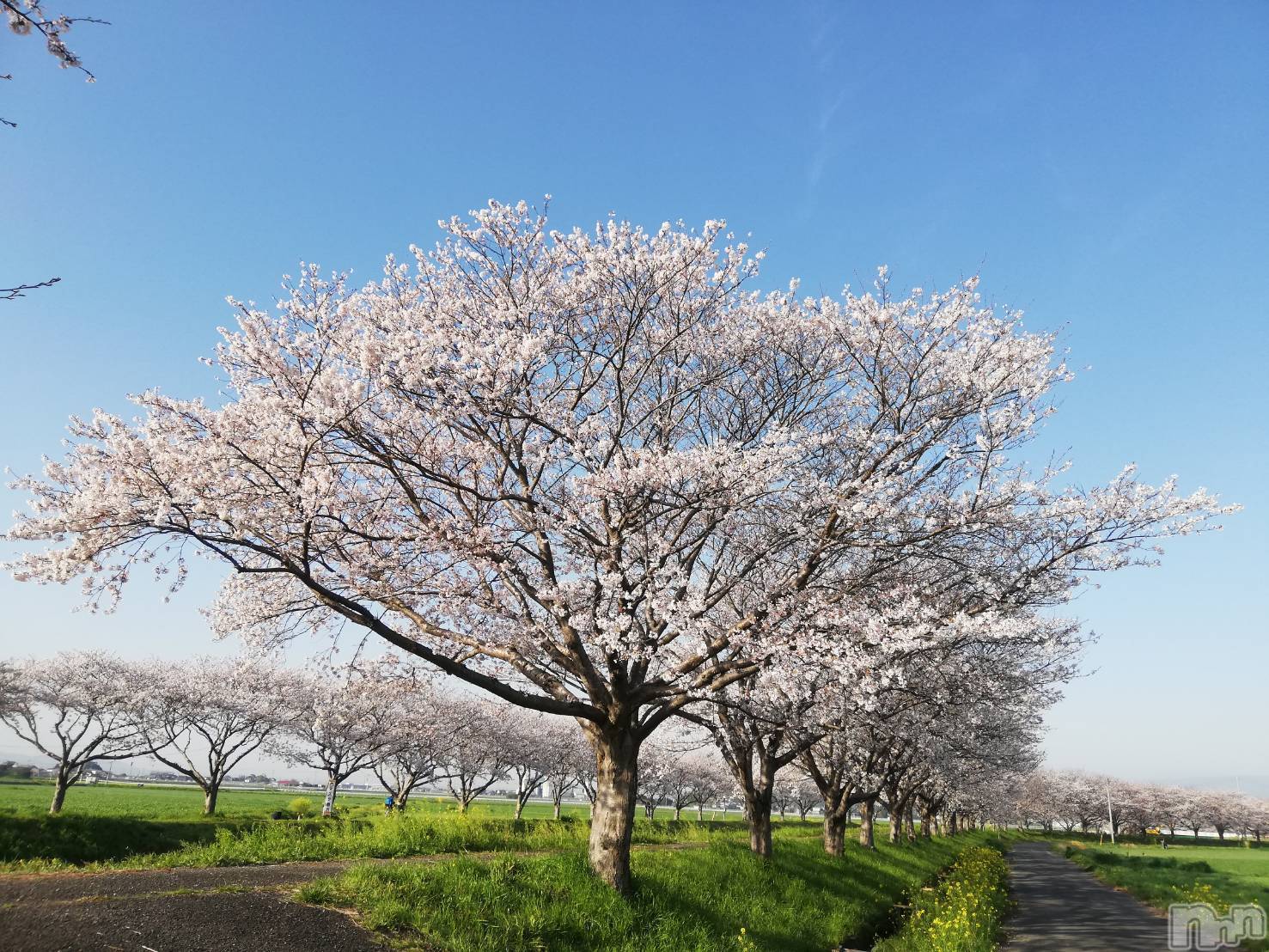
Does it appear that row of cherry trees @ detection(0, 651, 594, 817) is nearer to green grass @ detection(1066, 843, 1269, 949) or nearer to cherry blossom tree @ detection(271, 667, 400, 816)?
cherry blossom tree @ detection(271, 667, 400, 816)

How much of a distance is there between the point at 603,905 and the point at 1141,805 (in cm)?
15439

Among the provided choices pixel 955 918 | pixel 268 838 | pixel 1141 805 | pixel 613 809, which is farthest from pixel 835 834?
pixel 1141 805

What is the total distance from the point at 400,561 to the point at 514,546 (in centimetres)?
195

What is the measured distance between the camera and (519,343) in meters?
10.8

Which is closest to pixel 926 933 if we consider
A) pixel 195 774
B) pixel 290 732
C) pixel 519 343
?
pixel 519 343

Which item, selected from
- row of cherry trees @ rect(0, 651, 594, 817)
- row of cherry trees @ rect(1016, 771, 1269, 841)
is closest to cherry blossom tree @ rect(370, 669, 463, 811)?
row of cherry trees @ rect(0, 651, 594, 817)

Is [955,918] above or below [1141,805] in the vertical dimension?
above

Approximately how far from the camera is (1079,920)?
2123 cm

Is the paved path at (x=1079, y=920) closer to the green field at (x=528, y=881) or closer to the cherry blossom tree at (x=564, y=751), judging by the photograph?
the green field at (x=528, y=881)

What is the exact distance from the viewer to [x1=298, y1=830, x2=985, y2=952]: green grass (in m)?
9.60

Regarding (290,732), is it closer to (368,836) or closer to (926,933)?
(368,836)

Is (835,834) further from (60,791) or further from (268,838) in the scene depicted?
(60,791)

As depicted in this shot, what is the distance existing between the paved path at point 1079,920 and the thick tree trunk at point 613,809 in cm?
1002

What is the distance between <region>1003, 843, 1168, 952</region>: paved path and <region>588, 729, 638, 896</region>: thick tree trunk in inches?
395
